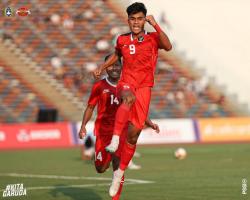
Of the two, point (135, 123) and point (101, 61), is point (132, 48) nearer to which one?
point (135, 123)

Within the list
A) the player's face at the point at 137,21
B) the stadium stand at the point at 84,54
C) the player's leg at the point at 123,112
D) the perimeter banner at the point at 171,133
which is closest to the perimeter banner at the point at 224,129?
the perimeter banner at the point at 171,133

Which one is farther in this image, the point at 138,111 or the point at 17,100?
the point at 17,100

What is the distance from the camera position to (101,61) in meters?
38.2

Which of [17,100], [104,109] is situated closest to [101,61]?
[17,100]

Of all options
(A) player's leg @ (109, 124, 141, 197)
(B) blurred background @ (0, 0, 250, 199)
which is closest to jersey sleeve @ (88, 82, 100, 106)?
(A) player's leg @ (109, 124, 141, 197)

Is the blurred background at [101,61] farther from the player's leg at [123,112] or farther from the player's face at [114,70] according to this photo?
the player's leg at [123,112]

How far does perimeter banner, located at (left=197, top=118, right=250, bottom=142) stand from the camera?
3594 centimetres

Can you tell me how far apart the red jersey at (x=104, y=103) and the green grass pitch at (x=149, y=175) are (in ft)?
4.06

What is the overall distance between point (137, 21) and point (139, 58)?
56 centimetres

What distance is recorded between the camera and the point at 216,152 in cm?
2884

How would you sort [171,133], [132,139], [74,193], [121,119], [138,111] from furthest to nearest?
[171,133]
[74,193]
[132,139]
[138,111]
[121,119]

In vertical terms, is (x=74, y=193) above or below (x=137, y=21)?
below

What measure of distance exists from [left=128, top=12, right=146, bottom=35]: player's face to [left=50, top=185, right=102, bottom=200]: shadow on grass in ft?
11.5

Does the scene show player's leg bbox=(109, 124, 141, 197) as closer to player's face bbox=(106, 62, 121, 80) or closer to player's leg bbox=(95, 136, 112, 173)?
player's leg bbox=(95, 136, 112, 173)
